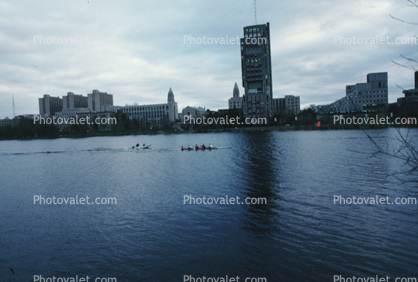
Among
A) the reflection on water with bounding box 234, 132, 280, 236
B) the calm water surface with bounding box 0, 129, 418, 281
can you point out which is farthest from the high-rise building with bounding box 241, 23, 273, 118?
the calm water surface with bounding box 0, 129, 418, 281

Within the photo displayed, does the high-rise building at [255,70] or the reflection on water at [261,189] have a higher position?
the high-rise building at [255,70]

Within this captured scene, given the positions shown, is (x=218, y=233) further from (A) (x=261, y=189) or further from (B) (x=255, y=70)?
(B) (x=255, y=70)

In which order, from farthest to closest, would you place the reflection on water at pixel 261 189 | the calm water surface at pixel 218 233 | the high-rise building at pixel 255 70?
the high-rise building at pixel 255 70 < the reflection on water at pixel 261 189 < the calm water surface at pixel 218 233

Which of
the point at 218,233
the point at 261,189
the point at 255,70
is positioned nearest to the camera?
the point at 218,233

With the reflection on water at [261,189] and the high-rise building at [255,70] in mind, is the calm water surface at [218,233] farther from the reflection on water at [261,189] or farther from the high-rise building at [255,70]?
the high-rise building at [255,70]

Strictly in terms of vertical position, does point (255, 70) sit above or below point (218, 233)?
above

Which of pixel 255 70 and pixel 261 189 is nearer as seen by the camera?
pixel 261 189

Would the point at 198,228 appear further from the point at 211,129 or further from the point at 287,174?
the point at 211,129

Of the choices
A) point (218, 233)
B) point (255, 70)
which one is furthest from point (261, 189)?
point (255, 70)

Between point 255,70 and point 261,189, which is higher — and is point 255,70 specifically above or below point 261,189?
above

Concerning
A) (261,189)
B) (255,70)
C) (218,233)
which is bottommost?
(218,233)

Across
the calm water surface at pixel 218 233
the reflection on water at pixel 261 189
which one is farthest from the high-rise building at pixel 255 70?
the calm water surface at pixel 218 233

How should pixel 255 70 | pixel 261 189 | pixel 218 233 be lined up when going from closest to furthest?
pixel 218 233, pixel 261 189, pixel 255 70

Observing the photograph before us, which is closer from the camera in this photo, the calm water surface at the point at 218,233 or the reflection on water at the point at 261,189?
the calm water surface at the point at 218,233
